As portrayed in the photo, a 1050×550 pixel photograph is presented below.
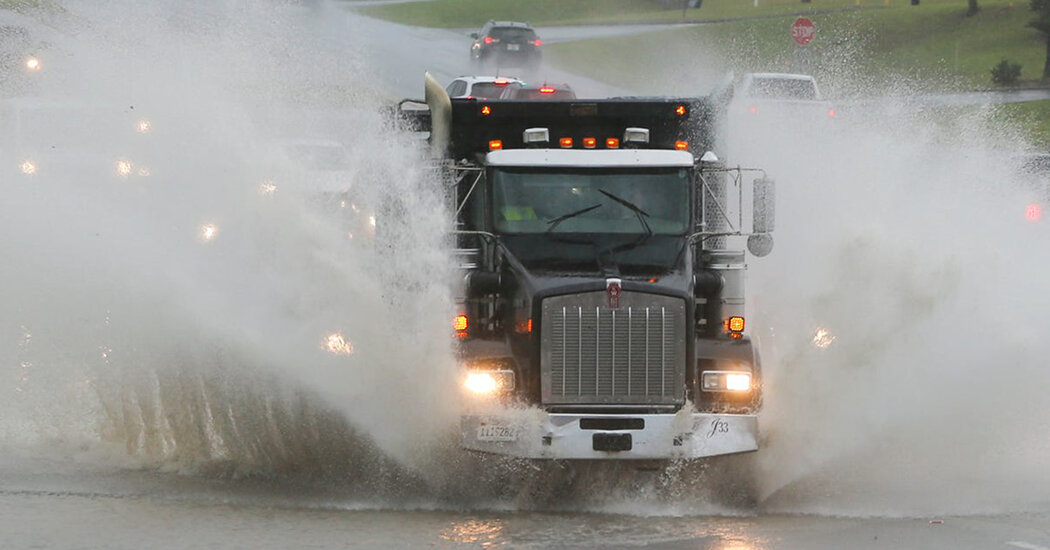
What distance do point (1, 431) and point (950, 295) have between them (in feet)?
26.2

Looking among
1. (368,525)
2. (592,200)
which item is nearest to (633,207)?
(592,200)

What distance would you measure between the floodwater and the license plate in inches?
18.0

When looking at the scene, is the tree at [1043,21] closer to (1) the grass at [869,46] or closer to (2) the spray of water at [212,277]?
(1) the grass at [869,46]

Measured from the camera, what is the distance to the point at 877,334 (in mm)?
14273

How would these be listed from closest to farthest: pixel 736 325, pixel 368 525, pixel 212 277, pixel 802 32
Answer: pixel 368 525 → pixel 736 325 → pixel 212 277 → pixel 802 32

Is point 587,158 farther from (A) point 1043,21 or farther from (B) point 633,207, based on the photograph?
(A) point 1043,21

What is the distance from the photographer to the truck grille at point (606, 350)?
12703mm

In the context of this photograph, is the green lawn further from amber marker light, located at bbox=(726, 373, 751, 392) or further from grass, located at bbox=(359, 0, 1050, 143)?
amber marker light, located at bbox=(726, 373, 751, 392)

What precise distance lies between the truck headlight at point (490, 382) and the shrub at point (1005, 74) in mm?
38763

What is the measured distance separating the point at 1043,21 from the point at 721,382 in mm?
41393

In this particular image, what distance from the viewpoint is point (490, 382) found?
12844mm

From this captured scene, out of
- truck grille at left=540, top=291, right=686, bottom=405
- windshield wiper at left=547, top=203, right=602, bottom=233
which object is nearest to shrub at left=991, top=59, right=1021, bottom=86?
windshield wiper at left=547, top=203, right=602, bottom=233

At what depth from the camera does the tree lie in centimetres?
5066

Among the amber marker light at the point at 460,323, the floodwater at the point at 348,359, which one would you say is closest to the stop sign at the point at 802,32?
the floodwater at the point at 348,359
